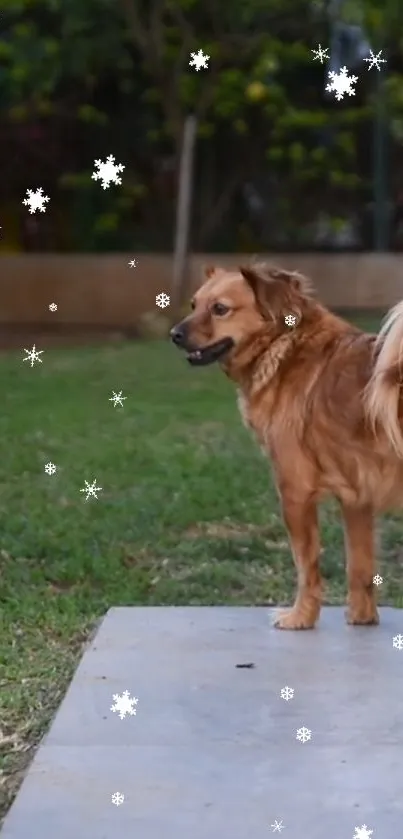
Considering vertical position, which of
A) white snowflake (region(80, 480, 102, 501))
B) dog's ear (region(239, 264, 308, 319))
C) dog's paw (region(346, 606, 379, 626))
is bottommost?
white snowflake (region(80, 480, 102, 501))

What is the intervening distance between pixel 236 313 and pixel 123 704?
124 centimetres

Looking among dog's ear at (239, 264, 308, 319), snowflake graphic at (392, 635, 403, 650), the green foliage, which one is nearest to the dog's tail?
dog's ear at (239, 264, 308, 319)

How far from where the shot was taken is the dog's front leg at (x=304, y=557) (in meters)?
3.81

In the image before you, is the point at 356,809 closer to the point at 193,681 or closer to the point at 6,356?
the point at 193,681

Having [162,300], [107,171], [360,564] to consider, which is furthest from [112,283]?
[360,564]

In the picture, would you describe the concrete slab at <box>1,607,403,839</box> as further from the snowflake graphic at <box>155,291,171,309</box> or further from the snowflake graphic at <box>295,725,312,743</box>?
the snowflake graphic at <box>155,291,171,309</box>

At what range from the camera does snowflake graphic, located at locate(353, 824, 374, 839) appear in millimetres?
2469

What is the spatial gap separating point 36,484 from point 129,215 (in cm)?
782

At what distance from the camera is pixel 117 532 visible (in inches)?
201

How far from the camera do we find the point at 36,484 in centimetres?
589

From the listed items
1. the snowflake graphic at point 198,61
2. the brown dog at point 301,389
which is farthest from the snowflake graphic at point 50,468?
the snowflake graphic at point 198,61

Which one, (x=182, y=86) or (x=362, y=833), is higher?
(x=182, y=86)

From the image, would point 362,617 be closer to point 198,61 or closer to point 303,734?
point 303,734

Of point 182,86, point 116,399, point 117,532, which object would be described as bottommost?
point 116,399
